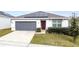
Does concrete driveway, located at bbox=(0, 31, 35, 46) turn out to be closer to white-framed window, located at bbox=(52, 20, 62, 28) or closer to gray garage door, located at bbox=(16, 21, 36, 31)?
gray garage door, located at bbox=(16, 21, 36, 31)

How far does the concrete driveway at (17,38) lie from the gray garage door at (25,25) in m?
0.15

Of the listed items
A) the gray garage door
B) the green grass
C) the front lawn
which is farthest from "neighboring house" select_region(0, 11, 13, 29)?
the front lawn

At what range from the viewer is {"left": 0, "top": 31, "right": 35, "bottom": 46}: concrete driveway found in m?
4.30

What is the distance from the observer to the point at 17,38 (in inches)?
174

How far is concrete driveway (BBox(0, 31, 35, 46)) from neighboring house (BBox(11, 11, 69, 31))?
201 mm

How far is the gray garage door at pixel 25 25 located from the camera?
453cm

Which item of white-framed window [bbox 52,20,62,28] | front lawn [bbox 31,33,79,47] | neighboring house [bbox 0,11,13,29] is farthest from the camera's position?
neighboring house [bbox 0,11,13,29]

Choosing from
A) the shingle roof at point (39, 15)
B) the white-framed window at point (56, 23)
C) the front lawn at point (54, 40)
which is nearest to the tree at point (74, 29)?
the front lawn at point (54, 40)

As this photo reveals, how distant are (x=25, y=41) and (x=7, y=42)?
613 mm

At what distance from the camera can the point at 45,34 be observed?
4.33 meters

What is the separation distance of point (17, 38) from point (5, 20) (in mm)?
752

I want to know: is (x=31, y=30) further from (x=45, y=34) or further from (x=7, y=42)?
(x=7, y=42)
